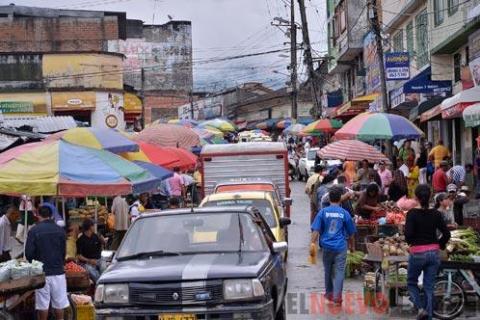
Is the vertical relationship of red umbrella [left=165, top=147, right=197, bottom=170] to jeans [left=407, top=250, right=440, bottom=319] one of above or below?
above

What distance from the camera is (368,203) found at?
1733 cm

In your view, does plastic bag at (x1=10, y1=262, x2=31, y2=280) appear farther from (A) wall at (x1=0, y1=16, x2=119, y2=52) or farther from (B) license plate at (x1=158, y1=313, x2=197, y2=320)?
(A) wall at (x1=0, y1=16, x2=119, y2=52)

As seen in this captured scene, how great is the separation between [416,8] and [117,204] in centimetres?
1988

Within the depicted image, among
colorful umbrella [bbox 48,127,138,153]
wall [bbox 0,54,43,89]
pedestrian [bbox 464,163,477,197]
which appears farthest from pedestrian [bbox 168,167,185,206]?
wall [bbox 0,54,43,89]

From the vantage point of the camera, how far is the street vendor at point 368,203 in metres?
17.2

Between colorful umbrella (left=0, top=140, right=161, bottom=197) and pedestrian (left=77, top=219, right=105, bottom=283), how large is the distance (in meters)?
1.05

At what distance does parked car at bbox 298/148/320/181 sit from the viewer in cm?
4098

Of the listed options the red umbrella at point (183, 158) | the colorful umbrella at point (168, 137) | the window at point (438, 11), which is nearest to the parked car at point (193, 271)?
the red umbrella at point (183, 158)

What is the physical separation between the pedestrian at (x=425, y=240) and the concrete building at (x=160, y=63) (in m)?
72.4

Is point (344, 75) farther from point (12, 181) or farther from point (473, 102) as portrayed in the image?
point (12, 181)

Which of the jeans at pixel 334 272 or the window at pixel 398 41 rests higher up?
the window at pixel 398 41

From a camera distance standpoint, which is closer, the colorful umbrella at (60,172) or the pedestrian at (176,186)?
the colorful umbrella at (60,172)

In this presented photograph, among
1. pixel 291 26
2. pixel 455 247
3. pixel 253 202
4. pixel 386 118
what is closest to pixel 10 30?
pixel 291 26

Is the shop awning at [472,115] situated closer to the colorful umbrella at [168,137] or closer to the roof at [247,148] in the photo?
the roof at [247,148]
